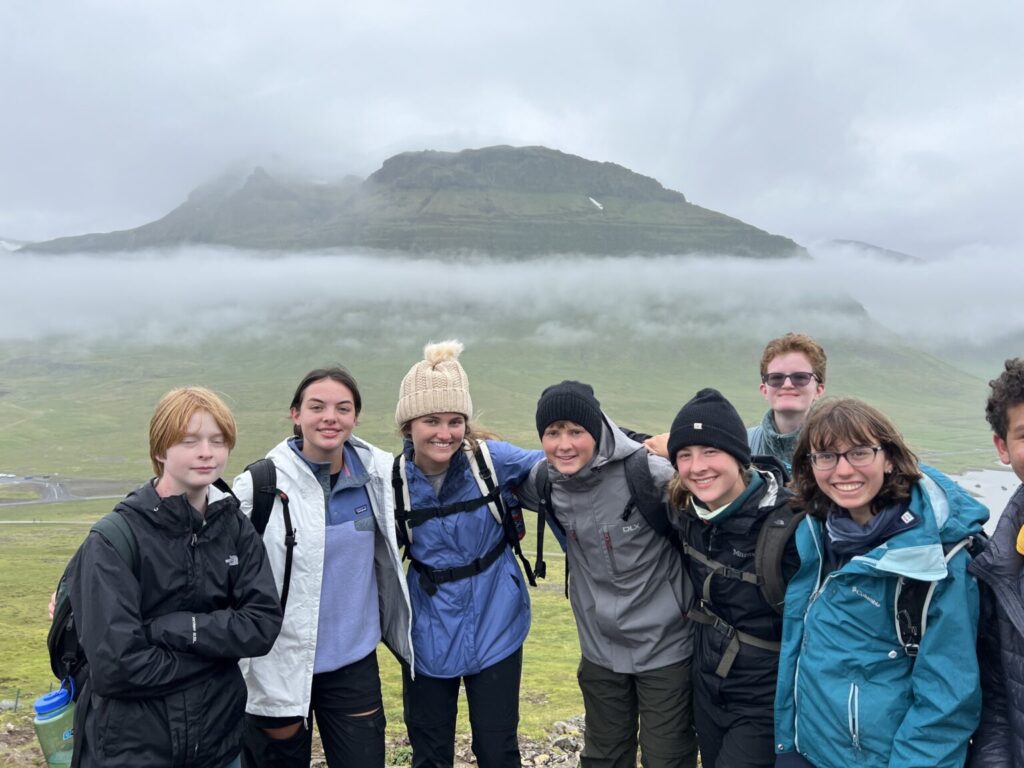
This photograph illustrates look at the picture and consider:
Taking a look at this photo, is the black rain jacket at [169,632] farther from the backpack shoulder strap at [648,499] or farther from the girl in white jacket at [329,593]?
the backpack shoulder strap at [648,499]

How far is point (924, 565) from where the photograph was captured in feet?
15.1

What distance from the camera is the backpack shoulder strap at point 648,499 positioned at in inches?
253

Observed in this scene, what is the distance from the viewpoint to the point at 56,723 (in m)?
5.72

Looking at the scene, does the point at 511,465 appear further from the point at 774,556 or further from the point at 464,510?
the point at 774,556

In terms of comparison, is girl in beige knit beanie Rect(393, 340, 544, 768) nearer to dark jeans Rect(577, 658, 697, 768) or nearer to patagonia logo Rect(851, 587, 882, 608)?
dark jeans Rect(577, 658, 697, 768)

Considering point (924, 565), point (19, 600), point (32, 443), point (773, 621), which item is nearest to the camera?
point (924, 565)

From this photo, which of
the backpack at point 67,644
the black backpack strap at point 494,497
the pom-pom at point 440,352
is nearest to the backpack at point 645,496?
the black backpack strap at point 494,497

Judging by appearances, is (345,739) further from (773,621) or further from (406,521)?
(773,621)

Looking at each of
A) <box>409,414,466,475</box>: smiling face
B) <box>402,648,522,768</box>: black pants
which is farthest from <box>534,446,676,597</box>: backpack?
<box>402,648,522,768</box>: black pants

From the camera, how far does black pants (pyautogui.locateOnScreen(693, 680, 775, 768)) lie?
18.4ft

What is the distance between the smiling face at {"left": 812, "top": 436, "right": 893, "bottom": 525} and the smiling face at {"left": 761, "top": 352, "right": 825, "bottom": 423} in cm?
254

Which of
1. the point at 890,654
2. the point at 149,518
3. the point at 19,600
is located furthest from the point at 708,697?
the point at 19,600

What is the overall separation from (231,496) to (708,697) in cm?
452

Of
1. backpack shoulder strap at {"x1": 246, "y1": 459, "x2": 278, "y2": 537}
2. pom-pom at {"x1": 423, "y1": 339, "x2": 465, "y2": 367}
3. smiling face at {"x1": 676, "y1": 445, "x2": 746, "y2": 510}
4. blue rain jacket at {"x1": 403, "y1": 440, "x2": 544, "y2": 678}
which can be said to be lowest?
blue rain jacket at {"x1": 403, "y1": 440, "x2": 544, "y2": 678}
